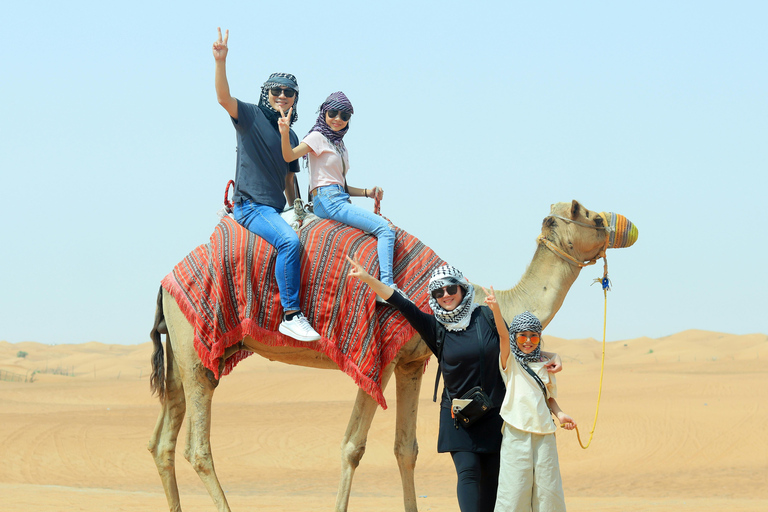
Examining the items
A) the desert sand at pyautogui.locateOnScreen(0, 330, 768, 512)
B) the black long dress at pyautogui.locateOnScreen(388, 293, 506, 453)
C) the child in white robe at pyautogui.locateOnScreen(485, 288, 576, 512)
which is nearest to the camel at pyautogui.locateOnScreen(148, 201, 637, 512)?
the black long dress at pyautogui.locateOnScreen(388, 293, 506, 453)

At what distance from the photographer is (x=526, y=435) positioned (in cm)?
525

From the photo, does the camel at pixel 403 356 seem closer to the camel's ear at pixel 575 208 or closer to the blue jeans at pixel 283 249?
the camel's ear at pixel 575 208

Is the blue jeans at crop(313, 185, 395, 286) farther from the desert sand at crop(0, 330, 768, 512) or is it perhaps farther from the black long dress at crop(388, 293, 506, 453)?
the desert sand at crop(0, 330, 768, 512)

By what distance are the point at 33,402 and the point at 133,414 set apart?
4566 millimetres

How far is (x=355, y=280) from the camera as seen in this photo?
6887 millimetres

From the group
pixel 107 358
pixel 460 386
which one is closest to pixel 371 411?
pixel 460 386

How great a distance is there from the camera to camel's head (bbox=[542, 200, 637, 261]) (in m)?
7.34

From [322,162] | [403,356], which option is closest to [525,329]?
[403,356]

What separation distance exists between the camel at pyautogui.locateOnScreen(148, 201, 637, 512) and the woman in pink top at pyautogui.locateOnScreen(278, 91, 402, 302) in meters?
1.00

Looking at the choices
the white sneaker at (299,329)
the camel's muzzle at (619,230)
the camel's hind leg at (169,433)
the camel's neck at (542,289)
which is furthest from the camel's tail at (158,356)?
the camel's muzzle at (619,230)

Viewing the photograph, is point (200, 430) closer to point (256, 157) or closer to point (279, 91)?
point (256, 157)

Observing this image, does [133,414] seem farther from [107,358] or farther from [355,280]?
[107,358]

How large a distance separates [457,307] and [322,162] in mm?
2220

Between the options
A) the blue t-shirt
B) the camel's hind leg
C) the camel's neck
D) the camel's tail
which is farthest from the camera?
the camel's tail
